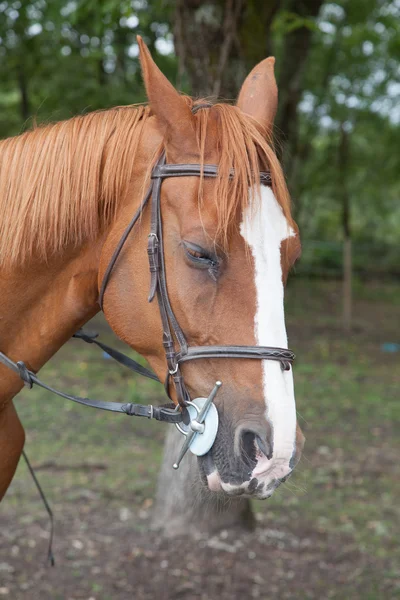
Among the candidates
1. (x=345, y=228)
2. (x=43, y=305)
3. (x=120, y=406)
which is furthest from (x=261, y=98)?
(x=345, y=228)

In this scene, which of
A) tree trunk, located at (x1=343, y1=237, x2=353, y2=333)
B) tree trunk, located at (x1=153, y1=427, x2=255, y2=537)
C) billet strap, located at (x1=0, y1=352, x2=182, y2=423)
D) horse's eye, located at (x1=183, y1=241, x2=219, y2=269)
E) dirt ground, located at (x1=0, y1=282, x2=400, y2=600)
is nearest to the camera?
horse's eye, located at (x1=183, y1=241, x2=219, y2=269)

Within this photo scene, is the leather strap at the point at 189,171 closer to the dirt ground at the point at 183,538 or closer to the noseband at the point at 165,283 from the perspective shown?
the noseband at the point at 165,283

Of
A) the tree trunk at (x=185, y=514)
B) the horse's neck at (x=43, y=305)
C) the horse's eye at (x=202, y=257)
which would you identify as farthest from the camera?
the tree trunk at (x=185, y=514)

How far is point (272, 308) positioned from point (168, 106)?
779mm

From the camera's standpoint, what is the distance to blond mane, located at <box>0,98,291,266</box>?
7.34 feet

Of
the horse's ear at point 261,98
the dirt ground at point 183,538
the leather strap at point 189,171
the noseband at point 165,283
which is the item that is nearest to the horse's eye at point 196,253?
the noseband at point 165,283

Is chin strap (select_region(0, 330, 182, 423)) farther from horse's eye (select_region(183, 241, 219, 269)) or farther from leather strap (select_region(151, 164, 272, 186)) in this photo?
leather strap (select_region(151, 164, 272, 186))

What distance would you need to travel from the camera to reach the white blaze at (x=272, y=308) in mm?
1890

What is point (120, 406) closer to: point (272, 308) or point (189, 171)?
point (272, 308)

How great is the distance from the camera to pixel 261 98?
2.45 metres

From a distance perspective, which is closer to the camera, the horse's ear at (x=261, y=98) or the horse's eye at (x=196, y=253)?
the horse's eye at (x=196, y=253)

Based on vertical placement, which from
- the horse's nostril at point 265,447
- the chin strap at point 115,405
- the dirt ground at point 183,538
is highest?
the horse's nostril at point 265,447

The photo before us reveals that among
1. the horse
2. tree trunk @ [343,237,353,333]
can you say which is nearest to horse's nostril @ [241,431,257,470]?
the horse

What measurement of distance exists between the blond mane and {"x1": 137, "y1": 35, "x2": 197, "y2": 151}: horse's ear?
0.07 m
